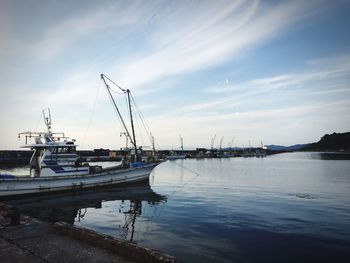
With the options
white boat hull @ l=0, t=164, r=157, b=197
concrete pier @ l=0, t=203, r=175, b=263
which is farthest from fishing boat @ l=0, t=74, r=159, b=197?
concrete pier @ l=0, t=203, r=175, b=263

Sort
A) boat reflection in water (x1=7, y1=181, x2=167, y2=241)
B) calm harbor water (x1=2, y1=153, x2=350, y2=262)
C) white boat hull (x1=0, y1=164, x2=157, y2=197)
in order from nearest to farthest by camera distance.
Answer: calm harbor water (x1=2, y1=153, x2=350, y2=262) → boat reflection in water (x1=7, y1=181, x2=167, y2=241) → white boat hull (x1=0, y1=164, x2=157, y2=197)

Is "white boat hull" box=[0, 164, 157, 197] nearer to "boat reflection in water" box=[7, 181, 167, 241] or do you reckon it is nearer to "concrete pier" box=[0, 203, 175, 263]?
"boat reflection in water" box=[7, 181, 167, 241]

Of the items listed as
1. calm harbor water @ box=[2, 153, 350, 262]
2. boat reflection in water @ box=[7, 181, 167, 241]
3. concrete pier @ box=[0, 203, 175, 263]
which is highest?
concrete pier @ box=[0, 203, 175, 263]

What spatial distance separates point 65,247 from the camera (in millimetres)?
8609

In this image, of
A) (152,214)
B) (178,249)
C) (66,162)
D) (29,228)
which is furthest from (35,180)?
(178,249)

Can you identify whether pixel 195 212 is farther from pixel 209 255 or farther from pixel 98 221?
pixel 209 255

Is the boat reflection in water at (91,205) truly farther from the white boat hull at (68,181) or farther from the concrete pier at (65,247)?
the concrete pier at (65,247)

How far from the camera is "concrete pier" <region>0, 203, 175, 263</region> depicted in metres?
7.45

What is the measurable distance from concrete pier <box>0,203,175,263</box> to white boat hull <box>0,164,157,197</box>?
17460mm

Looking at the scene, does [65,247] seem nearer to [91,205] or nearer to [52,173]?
[91,205]

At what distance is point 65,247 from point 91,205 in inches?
672

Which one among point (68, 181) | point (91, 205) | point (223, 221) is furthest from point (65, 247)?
point (68, 181)

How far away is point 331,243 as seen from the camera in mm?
13812

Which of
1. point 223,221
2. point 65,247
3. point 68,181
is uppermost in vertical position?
point 68,181
